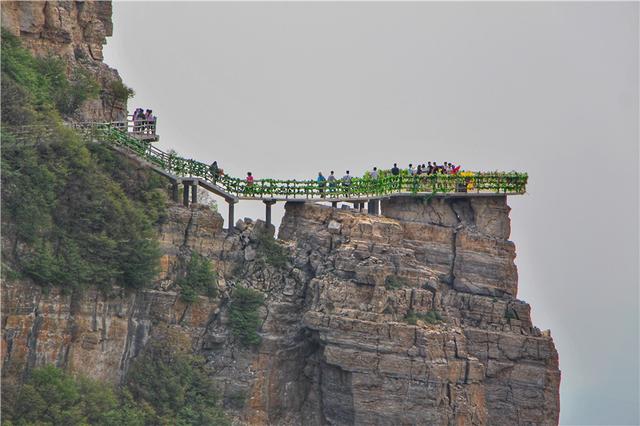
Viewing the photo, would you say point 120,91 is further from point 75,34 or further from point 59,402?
point 59,402

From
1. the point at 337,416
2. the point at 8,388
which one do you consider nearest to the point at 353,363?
the point at 337,416

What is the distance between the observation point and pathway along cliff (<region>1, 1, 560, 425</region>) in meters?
82.1

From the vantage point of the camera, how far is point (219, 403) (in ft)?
271

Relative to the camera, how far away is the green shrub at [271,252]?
277 ft

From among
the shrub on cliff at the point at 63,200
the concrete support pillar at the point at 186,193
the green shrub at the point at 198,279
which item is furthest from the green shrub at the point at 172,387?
the concrete support pillar at the point at 186,193

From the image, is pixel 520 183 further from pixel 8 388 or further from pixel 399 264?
pixel 8 388

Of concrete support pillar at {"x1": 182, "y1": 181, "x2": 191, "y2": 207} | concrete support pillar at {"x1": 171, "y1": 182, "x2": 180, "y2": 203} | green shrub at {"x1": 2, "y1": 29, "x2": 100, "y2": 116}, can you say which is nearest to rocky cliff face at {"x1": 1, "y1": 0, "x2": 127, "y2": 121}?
green shrub at {"x1": 2, "y1": 29, "x2": 100, "y2": 116}

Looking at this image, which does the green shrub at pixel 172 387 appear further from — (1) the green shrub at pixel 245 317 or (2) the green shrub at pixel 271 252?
(2) the green shrub at pixel 271 252

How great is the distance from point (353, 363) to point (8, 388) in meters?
14.3

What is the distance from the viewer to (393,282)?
83500 mm

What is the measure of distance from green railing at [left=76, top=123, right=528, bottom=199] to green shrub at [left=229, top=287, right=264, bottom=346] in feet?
13.9

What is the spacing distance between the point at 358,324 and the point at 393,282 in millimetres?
2459

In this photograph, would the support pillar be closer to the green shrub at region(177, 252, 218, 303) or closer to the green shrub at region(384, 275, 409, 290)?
the green shrub at region(177, 252, 218, 303)

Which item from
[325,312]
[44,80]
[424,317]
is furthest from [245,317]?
[44,80]
